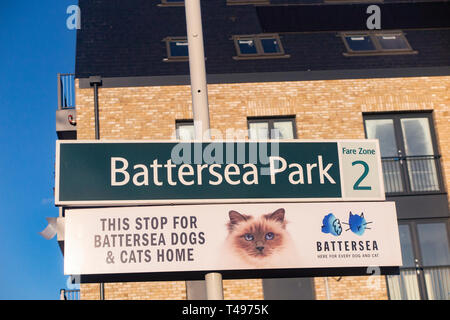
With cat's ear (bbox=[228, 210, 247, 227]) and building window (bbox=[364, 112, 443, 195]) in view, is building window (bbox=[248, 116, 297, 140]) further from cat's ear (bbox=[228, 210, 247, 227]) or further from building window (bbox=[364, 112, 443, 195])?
cat's ear (bbox=[228, 210, 247, 227])

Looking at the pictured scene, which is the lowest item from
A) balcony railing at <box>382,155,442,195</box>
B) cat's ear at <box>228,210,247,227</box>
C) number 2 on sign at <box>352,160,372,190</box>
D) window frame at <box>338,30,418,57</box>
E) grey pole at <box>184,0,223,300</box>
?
cat's ear at <box>228,210,247,227</box>

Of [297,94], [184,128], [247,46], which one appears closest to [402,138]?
[297,94]

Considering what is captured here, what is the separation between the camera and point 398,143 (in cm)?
2011

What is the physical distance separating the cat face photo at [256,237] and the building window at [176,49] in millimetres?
13736

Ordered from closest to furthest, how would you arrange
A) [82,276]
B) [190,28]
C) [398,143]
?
1. [82,276]
2. [190,28]
3. [398,143]

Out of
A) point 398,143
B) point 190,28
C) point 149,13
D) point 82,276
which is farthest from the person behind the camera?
point 149,13

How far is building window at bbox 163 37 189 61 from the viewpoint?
2091 centimetres

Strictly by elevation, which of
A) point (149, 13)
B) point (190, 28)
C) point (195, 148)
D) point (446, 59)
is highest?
point (149, 13)

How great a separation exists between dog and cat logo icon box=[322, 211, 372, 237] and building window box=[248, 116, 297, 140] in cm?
1206

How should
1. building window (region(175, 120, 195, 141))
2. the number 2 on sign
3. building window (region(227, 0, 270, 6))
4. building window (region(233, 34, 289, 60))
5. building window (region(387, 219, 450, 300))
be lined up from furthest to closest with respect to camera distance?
building window (region(227, 0, 270, 6))
building window (region(233, 34, 289, 60))
building window (region(175, 120, 195, 141))
building window (region(387, 219, 450, 300))
the number 2 on sign

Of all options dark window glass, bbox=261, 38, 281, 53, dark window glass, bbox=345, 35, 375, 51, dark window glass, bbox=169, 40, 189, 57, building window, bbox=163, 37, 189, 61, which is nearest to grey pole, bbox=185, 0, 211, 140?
building window, bbox=163, 37, 189, 61

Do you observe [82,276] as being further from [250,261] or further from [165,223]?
[250,261]

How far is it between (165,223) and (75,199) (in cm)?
90
